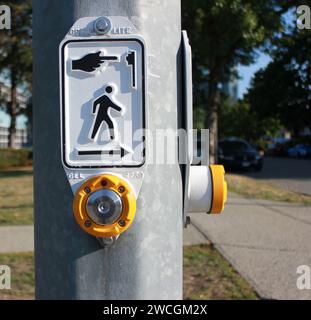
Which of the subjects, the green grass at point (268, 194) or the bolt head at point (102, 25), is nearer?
the bolt head at point (102, 25)

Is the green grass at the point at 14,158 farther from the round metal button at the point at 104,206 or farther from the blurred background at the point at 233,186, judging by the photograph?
the round metal button at the point at 104,206

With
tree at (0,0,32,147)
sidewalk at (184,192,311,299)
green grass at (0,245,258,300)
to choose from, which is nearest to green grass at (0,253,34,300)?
green grass at (0,245,258,300)

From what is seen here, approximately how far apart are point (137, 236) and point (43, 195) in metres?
0.28

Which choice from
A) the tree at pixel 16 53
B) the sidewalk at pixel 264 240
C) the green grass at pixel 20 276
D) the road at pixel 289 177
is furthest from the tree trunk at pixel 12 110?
the green grass at pixel 20 276

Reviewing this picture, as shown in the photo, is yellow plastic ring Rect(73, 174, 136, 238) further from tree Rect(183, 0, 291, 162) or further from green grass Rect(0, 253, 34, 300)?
tree Rect(183, 0, 291, 162)

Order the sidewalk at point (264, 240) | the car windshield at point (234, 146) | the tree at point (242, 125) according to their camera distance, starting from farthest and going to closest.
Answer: the tree at point (242, 125), the car windshield at point (234, 146), the sidewalk at point (264, 240)

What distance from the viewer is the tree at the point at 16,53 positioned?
18.6 m

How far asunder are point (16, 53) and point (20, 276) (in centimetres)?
2027

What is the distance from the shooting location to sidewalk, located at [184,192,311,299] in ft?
14.8

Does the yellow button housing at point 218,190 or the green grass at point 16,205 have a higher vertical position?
the yellow button housing at point 218,190

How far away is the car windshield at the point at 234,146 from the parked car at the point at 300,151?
18.5 m

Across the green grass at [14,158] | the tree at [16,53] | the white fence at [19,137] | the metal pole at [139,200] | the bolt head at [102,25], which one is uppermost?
the tree at [16,53]
